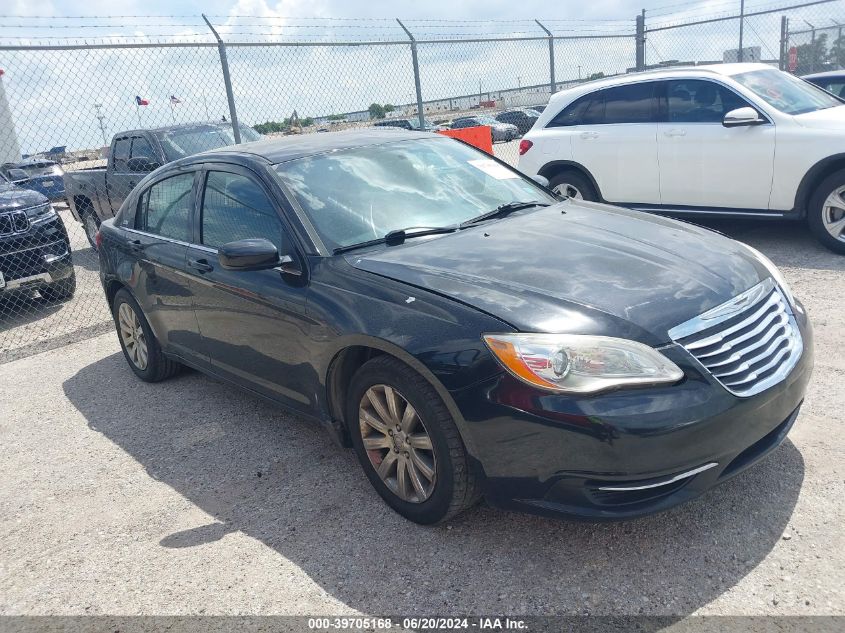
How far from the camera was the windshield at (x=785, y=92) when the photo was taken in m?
6.91

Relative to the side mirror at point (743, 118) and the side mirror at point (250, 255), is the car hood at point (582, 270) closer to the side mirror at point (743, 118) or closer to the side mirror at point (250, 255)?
the side mirror at point (250, 255)

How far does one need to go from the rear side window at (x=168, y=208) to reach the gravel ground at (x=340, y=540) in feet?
4.10

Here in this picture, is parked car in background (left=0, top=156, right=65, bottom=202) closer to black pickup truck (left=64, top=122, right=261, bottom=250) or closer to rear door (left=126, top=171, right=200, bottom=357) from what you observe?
black pickup truck (left=64, top=122, right=261, bottom=250)

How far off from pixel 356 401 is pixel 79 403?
9.89 ft

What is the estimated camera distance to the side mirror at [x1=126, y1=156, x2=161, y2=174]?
30.8 ft

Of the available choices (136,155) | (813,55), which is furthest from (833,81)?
(136,155)

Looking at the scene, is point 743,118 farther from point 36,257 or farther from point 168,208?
point 36,257

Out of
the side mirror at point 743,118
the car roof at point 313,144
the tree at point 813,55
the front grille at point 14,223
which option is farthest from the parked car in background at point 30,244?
the tree at point 813,55

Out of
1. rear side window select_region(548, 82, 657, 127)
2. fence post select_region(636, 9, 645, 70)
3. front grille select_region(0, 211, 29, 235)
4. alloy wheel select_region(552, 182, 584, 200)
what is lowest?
alloy wheel select_region(552, 182, 584, 200)

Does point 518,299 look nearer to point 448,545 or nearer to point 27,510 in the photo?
point 448,545

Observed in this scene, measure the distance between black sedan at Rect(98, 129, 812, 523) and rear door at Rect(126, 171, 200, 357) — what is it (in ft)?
0.10

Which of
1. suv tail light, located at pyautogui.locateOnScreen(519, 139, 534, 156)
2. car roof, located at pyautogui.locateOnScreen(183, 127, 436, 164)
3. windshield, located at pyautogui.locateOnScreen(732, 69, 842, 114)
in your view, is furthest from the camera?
suv tail light, located at pyautogui.locateOnScreen(519, 139, 534, 156)

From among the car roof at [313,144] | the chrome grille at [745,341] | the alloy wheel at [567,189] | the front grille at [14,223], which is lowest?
the alloy wheel at [567,189]

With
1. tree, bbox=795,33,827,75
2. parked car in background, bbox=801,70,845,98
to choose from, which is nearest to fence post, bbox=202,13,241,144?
parked car in background, bbox=801,70,845,98
